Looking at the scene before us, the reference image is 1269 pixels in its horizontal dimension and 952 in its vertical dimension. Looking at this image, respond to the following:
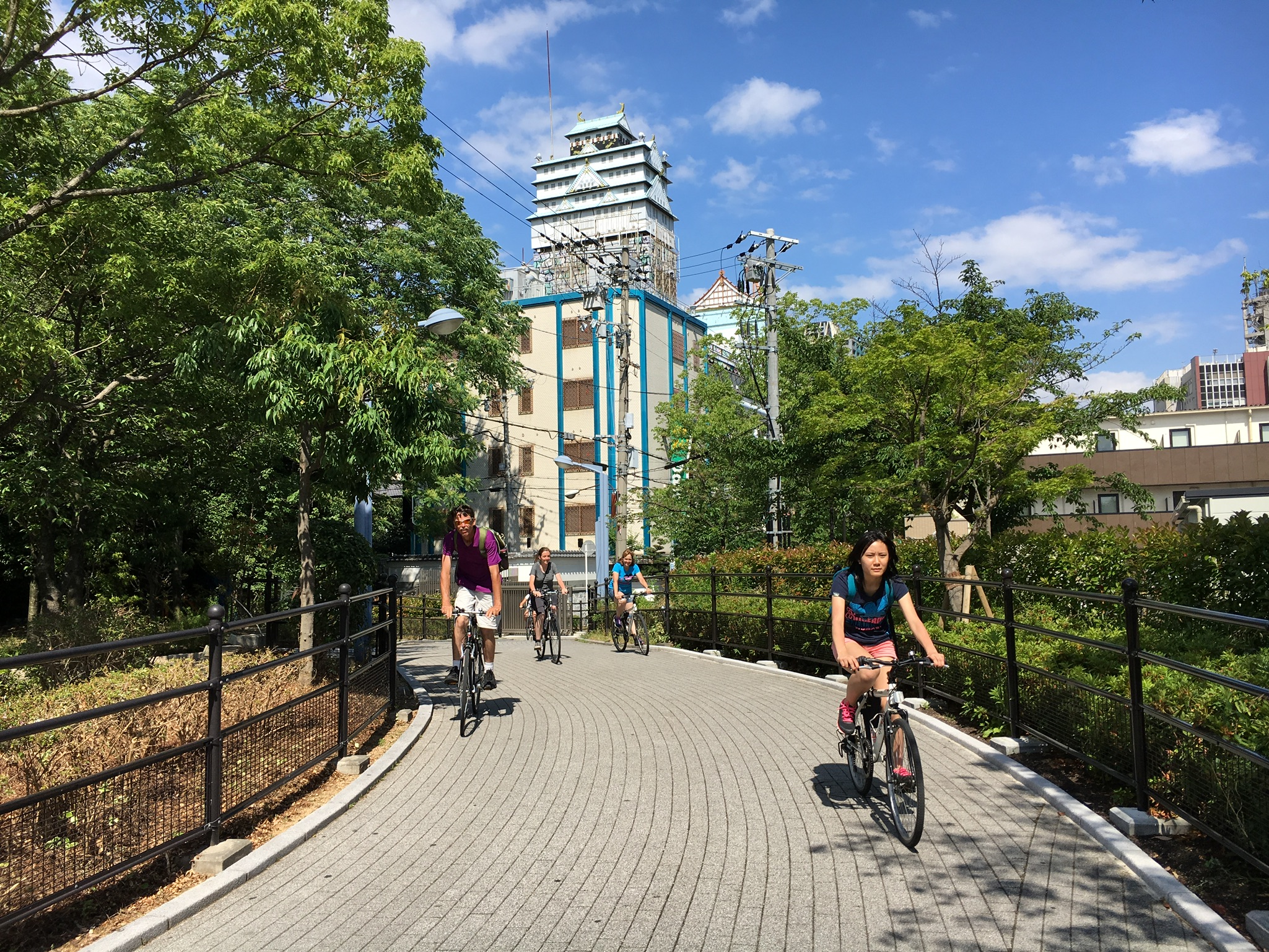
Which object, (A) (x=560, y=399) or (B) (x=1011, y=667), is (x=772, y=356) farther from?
(A) (x=560, y=399)

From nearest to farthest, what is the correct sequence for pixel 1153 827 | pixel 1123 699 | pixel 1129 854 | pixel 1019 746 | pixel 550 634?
pixel 1129 854, pixel 1153 827, pixel 1123 699, pixel 1019 746, pixel 550 634

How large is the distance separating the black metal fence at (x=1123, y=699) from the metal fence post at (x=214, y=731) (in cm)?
493

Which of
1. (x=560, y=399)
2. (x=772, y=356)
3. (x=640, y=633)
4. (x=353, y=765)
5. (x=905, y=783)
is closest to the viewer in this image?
(x=905, y=783)

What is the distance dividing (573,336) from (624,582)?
1349 inches

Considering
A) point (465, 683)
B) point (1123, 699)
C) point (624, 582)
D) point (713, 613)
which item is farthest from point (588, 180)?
point (1123, 699)

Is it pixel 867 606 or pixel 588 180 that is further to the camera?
pixel 588 180

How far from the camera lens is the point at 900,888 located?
465 cm

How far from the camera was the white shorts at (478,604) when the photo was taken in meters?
9.45

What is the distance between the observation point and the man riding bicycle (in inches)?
366

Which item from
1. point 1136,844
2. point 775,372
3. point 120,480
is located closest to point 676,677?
point 1136,844

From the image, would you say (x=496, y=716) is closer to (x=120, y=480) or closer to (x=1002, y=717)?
(x=1002, y=717)

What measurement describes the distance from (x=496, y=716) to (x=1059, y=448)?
46876mm

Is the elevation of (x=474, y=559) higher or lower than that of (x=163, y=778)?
higher

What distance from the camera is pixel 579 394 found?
50156 millimetres
